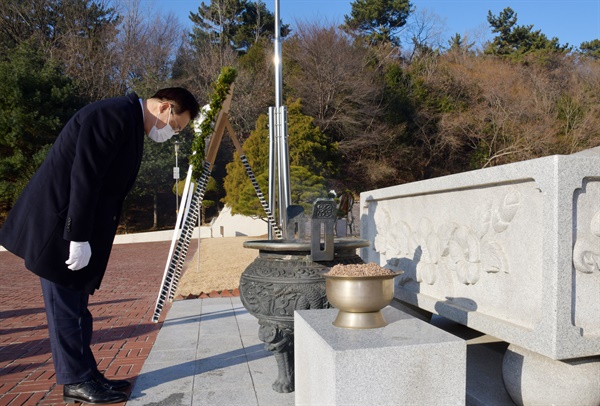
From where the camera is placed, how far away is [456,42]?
2992 cm

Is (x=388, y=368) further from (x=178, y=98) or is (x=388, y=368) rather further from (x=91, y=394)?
(x=178, y=98)

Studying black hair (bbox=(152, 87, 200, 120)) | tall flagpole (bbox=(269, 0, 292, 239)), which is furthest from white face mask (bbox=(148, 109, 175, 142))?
tall flagpole (bbox=(269, 0, 292, 239))

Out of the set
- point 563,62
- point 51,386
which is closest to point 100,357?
point 51,386

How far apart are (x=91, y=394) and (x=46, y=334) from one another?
2359mm

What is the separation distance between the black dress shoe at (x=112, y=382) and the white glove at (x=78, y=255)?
0.74m

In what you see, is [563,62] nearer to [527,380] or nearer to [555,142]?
[555,142]

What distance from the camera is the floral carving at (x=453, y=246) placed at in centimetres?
267

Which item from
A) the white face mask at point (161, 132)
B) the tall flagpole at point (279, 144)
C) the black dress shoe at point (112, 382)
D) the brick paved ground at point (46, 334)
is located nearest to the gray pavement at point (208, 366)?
the black dress shoe at point (112, 382)

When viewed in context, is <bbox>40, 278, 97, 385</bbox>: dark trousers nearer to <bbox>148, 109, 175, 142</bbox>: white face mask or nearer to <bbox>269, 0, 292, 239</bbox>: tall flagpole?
<bbox>148, 109, 175, 142</bbox>: white face mask

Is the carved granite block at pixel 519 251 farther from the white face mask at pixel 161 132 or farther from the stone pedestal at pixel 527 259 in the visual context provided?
the white face mask at pixel 161 132

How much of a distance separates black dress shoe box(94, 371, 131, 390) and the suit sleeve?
0.90 m

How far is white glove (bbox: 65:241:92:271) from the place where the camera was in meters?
2.67

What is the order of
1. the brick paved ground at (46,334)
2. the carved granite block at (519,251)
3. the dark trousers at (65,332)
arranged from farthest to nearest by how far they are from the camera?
the brick paved ground at (46,334) < the dark trousers at (65,332) < the carved granite block at (519,251)

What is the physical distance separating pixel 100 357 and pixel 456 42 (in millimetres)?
30172
